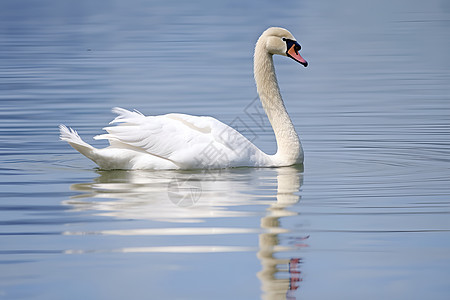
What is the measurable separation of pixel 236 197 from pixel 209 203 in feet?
1.33

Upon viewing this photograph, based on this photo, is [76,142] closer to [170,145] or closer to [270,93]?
[170,145]

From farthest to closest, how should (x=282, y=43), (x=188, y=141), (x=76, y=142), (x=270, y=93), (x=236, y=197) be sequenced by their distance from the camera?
(x=270, y=93)
(x=282, y=43)
(x=188, y=141)
(x=76, y=142)
(x=236, y=197)

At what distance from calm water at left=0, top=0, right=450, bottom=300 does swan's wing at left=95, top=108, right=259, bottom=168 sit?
0.19m

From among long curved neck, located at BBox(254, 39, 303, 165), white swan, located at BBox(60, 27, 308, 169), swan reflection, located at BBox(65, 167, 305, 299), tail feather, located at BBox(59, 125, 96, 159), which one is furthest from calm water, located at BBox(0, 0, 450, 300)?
long curved neck, located at BBox(254, 39, 303, 165)

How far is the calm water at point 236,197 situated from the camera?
6750 mm

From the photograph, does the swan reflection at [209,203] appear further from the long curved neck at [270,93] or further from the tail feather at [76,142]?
the long curved neck at [270,93]

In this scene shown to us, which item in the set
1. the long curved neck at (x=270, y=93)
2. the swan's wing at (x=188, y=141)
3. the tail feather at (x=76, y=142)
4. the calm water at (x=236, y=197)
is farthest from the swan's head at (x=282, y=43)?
the tail feather at (x=76, y=142)

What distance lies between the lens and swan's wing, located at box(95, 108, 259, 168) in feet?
35.6

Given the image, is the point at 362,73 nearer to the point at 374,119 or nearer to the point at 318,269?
the point at 374,119

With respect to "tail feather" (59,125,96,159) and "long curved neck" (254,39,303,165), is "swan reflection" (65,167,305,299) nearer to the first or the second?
"tail feather" (59,125,96,159)

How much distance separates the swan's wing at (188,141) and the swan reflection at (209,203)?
0.16 metres

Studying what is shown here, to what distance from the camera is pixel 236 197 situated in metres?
9.56

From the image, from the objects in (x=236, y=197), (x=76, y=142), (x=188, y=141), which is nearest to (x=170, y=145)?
(x=188, y=141)

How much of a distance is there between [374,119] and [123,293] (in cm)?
912
